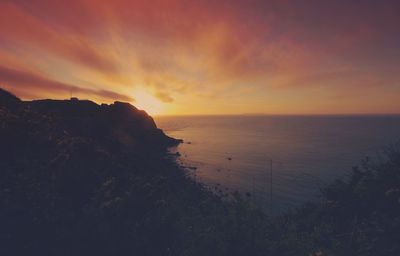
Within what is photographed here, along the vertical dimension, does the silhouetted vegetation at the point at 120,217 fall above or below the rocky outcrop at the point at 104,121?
→ below

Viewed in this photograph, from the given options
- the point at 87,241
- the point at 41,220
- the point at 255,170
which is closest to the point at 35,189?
the point at 41,220

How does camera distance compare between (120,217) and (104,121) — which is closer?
(120,217)

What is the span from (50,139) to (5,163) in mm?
7696

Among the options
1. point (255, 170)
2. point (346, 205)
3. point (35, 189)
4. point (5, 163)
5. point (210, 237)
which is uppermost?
point (5, 163)

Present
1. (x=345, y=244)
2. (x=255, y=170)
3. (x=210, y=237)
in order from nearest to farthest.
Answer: (x=210, y=237) < (x=345, y=244) < (x=255, y=170)

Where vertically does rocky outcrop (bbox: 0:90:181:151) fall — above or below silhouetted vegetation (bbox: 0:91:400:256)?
above

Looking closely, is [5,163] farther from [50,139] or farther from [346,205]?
[346,205]

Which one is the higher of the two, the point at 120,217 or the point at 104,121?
the point at 104,121

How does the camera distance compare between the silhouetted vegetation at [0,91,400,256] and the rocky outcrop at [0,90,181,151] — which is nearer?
the silhouetted vegetation at [0,91,400,256]

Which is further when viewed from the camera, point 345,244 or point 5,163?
point 5,163

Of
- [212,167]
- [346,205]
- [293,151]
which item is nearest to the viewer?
[346,205]

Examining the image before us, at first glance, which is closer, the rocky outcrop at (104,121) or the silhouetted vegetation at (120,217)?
the silhouetted vegetation at (120,217)

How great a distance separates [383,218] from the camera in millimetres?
24328

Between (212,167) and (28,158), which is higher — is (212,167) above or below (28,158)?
below
